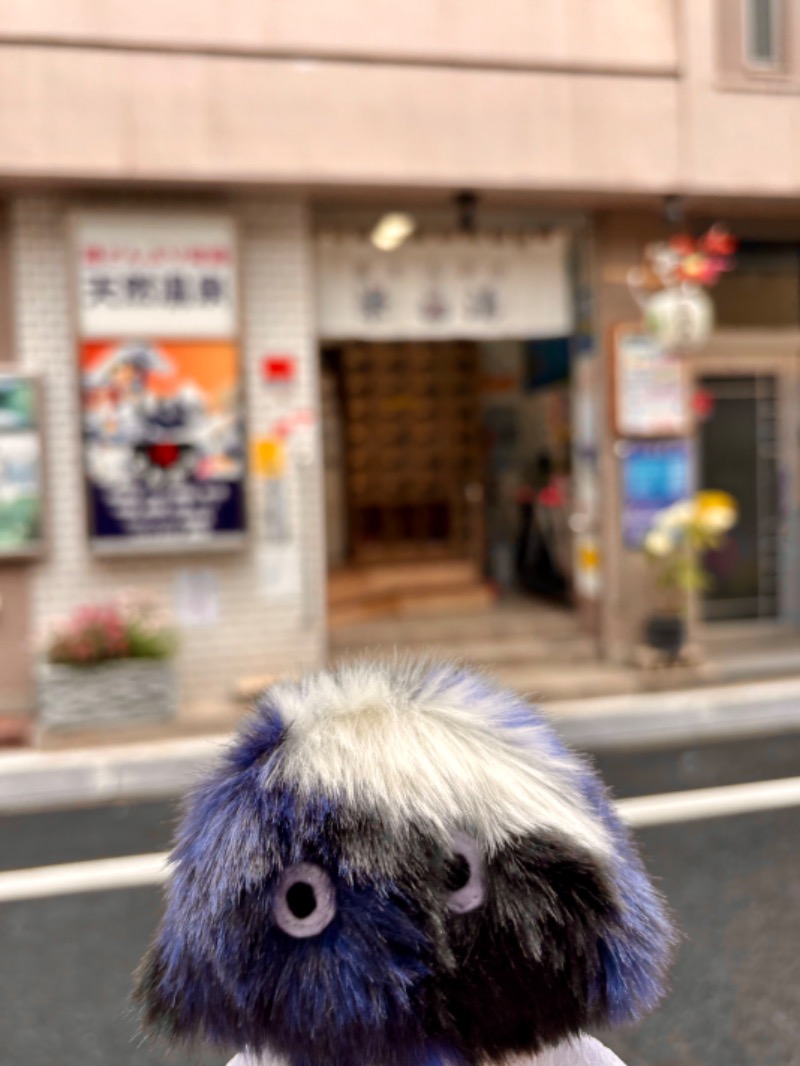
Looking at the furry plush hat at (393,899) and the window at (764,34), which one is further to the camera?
the window at (764,34)

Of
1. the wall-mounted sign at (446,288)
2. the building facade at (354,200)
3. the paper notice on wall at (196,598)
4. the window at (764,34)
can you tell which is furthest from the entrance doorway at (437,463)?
the window at (764,34)

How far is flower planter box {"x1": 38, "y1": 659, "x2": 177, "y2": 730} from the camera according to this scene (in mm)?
7145

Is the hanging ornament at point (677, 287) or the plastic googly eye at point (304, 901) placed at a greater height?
the hanging ornament at point (677, 287)

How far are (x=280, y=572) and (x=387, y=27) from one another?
4200mm

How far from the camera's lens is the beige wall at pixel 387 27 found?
725 centimetres

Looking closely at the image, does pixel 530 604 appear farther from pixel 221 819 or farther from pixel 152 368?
pixel 221 819

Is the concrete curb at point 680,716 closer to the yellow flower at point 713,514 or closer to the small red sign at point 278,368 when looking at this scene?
the yellow flower at point 713,514

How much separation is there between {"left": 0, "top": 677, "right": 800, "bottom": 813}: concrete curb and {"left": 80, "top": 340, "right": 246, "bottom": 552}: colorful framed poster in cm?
169

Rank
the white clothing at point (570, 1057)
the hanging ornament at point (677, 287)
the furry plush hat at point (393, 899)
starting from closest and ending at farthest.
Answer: the furry plush hat at point (393, 899) → the white clothing at point (570, 1057) → the hanging ornament at point (677, 287)

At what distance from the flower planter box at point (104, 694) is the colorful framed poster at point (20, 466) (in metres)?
1.05

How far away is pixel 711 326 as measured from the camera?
9.46 metres

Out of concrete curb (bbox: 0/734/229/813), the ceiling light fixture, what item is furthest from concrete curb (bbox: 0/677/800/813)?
the ceiling light fixture

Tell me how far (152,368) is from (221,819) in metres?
7.14

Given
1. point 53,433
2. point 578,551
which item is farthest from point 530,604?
point 53,433
